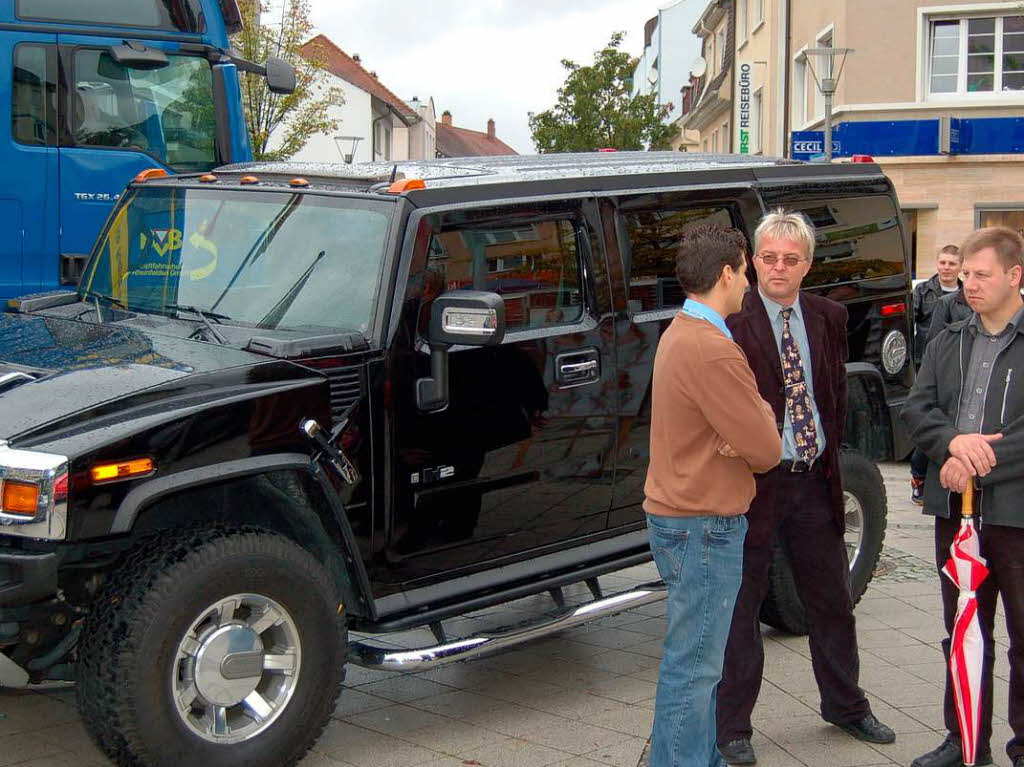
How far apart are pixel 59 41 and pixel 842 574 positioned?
24.3 feet

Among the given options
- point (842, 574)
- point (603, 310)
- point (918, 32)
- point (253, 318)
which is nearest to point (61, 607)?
point (253, 318)

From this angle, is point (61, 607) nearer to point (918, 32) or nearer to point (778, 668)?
point (778, 668)

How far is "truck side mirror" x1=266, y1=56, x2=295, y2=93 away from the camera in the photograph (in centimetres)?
1085

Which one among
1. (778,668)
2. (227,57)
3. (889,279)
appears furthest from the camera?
(227,57)

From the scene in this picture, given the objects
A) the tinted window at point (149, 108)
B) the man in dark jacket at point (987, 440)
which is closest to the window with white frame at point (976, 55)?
the tinted window at point (149, 108)

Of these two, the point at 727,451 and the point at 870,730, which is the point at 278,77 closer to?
the point at 870,730

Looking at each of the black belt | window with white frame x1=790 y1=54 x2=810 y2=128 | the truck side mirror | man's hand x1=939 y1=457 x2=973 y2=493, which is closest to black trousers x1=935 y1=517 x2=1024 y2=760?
man's hand x1=939 y1=457 x2=973 y2=493

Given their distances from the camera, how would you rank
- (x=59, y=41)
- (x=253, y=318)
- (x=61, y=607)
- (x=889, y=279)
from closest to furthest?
(x=61, y=607), (x=253, y=318), (x=889, y=279), (x=59, y=41)

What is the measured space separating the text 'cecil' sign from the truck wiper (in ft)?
106

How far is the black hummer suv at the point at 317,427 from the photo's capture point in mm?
3832

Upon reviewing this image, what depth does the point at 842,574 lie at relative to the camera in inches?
189

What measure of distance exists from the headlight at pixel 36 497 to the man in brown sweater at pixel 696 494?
1.74 metres

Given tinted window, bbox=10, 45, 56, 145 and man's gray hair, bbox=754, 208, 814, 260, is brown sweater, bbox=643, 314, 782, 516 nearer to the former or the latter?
man's gray hair, bbox=754, 208, 814, 260

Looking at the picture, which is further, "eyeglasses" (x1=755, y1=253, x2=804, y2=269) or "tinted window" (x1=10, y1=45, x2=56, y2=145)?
"tinted window" (x1=10, y1=45, x2=56, y2=145)
